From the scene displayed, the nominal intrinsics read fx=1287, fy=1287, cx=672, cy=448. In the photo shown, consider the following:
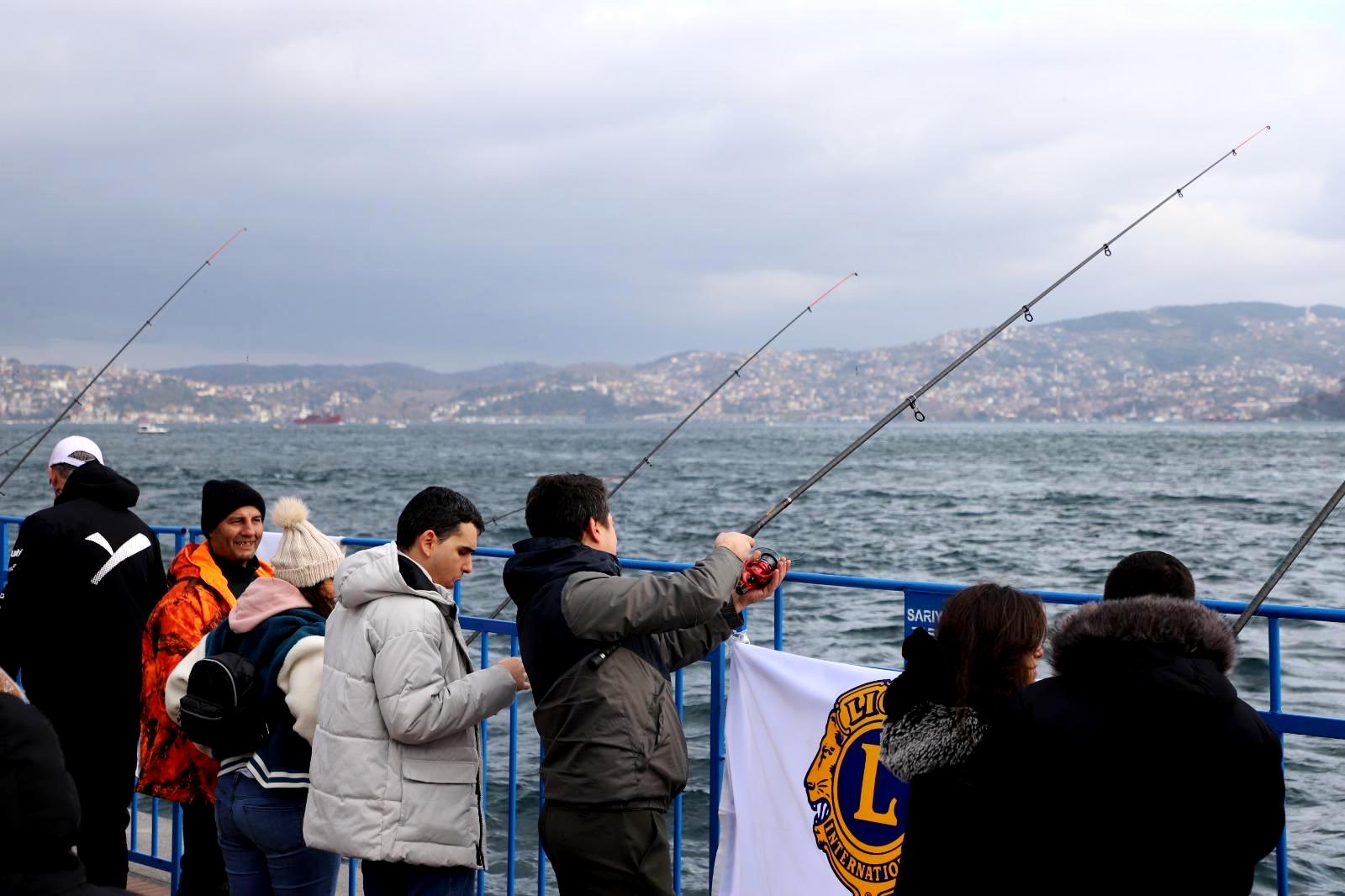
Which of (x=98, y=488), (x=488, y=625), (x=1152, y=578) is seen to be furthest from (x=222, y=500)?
(x=1152, y=578)

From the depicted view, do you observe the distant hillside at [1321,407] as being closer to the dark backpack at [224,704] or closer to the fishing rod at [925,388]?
the fishing rod at [925,388]

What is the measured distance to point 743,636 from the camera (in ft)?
12.8

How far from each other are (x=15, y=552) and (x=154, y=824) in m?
1.38

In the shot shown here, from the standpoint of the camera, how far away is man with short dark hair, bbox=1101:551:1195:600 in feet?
9.14

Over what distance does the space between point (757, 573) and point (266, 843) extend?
1554mm

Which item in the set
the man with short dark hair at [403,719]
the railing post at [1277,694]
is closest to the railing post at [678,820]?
the man with short dark hair at [403,719]

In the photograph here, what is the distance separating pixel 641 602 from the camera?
117 inches

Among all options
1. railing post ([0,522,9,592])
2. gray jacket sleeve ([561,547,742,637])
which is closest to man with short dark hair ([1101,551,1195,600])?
gray jacket sleeve ([561,547,742,637])

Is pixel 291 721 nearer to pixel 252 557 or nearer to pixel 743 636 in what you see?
pixel 252 557

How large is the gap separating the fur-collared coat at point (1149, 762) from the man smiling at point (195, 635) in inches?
106

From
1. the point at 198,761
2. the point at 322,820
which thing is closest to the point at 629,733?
the point at 322,820

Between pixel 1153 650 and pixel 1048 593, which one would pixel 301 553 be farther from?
pixel 1153 650

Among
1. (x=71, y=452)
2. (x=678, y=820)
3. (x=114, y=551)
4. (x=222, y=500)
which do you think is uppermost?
(x=71, y=452)

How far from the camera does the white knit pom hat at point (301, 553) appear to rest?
3.62m
